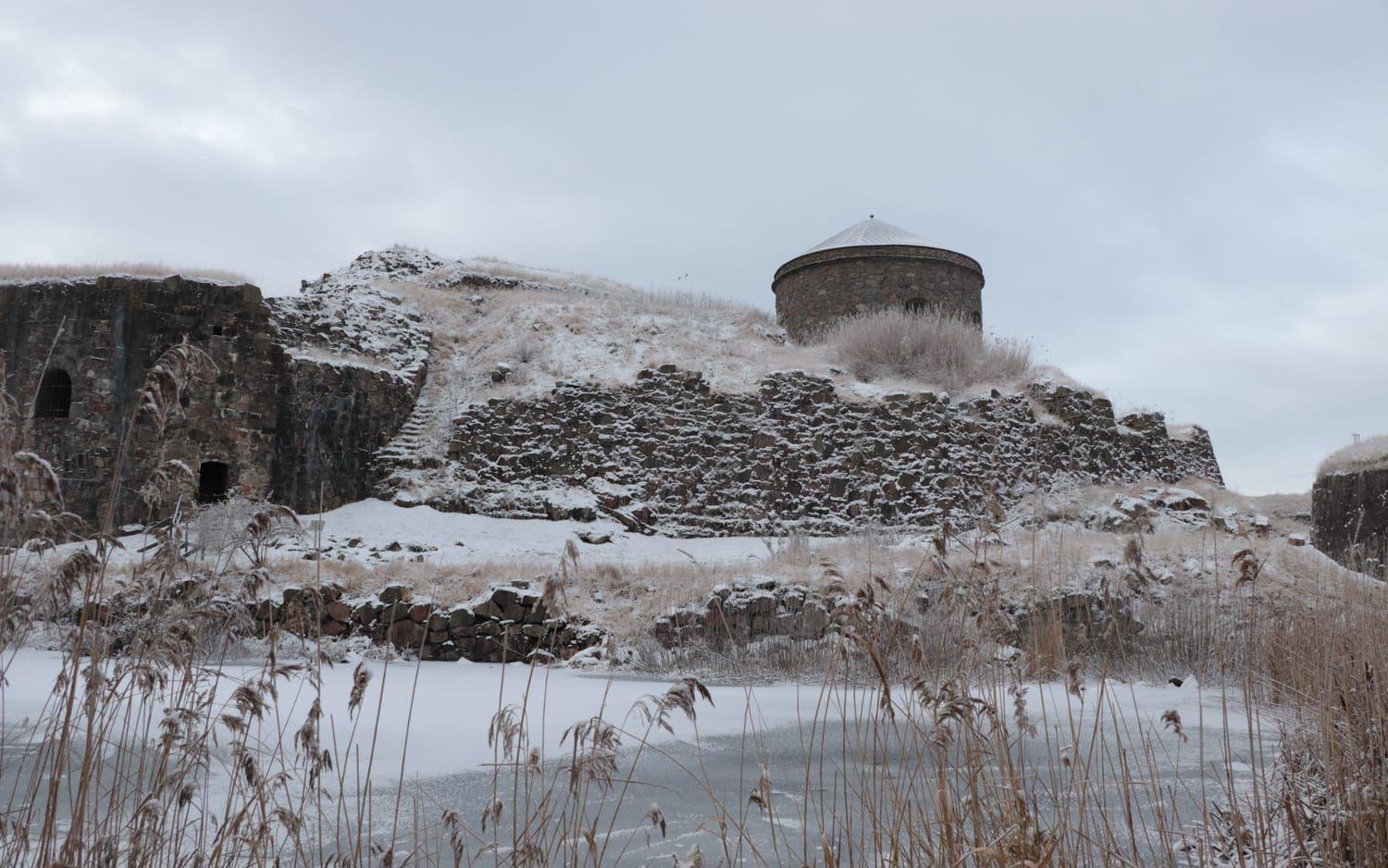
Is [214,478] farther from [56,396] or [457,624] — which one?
[457,624]

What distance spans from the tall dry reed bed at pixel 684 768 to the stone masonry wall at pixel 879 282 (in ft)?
53.5

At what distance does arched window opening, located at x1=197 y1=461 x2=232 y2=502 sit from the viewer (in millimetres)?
13414

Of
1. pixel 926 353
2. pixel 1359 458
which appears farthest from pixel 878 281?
pixel 1359 458

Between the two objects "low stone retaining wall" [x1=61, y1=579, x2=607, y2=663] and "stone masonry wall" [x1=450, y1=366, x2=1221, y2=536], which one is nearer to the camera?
"low stone retaining wall" [x1=61, y1=579, x2=607, y2=663]

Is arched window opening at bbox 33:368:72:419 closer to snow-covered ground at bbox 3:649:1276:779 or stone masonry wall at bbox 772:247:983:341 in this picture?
snow-covered ground at bbox 3:649:1276:779

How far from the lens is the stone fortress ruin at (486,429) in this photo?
1324 centimetres

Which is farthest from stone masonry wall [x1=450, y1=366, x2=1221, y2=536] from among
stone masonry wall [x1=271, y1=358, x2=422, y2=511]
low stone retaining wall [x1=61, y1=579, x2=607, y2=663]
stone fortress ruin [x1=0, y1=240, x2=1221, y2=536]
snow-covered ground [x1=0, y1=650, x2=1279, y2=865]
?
snow-covered ground [x1=0, y1=650, x2=1279, y2=865]

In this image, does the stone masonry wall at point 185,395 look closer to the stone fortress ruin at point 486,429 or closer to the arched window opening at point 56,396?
the stone fortress ruin at point 486,429

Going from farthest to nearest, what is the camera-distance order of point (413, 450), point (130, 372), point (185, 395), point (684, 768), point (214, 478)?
point (413, 450)
point (214, 478)
point (130, 372)
point (185, 395)
point (684, 768)

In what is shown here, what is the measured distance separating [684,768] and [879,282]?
2045cm

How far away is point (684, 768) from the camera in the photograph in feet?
7.18

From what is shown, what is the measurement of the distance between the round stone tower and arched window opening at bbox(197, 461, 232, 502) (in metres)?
13.1

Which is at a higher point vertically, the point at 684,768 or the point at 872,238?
the point at 872,238

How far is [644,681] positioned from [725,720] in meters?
1.87
